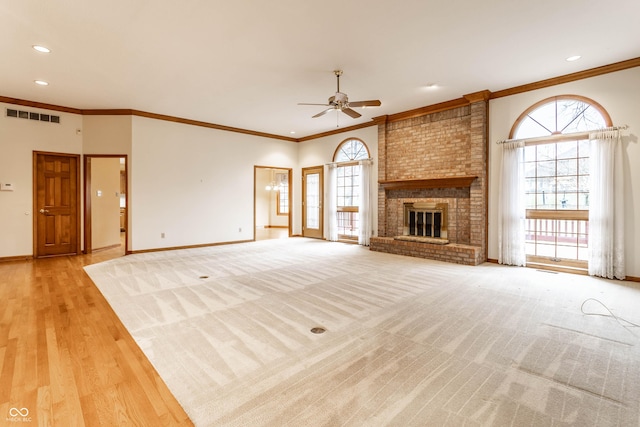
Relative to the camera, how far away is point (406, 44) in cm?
401

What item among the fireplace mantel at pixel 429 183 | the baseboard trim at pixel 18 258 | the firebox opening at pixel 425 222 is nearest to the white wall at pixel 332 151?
the fireplace mantel at pixel 429 183

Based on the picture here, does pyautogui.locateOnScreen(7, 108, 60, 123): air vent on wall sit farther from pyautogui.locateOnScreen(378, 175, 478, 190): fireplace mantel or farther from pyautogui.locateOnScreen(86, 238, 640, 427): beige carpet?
pyautogui.locateOnScreen(378, 175, 478, 190): fireplace mantel

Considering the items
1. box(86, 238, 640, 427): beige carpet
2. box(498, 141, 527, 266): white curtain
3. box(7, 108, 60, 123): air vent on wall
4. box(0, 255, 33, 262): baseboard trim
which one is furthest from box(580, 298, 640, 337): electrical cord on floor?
box(7, 108, 60, 123): air vent on wall

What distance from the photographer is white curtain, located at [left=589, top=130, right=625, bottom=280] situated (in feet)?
14.8

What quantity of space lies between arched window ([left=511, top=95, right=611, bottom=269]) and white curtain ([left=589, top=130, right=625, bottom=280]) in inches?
9.6

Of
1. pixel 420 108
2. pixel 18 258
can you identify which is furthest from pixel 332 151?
pixel 18 258

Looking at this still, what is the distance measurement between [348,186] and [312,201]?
5.08 feet

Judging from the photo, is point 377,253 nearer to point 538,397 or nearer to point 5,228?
point 538,397

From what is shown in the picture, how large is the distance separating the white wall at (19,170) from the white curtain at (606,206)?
1026 cm

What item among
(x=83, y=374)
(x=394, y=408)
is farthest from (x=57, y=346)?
(x=394, y=408)

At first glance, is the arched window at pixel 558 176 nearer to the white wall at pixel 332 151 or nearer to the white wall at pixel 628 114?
the white wall at pixel 628 114

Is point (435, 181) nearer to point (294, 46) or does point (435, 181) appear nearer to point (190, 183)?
point (294, 46)

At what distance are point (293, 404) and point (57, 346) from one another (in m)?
2.17

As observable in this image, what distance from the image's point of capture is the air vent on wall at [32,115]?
19.5ft
